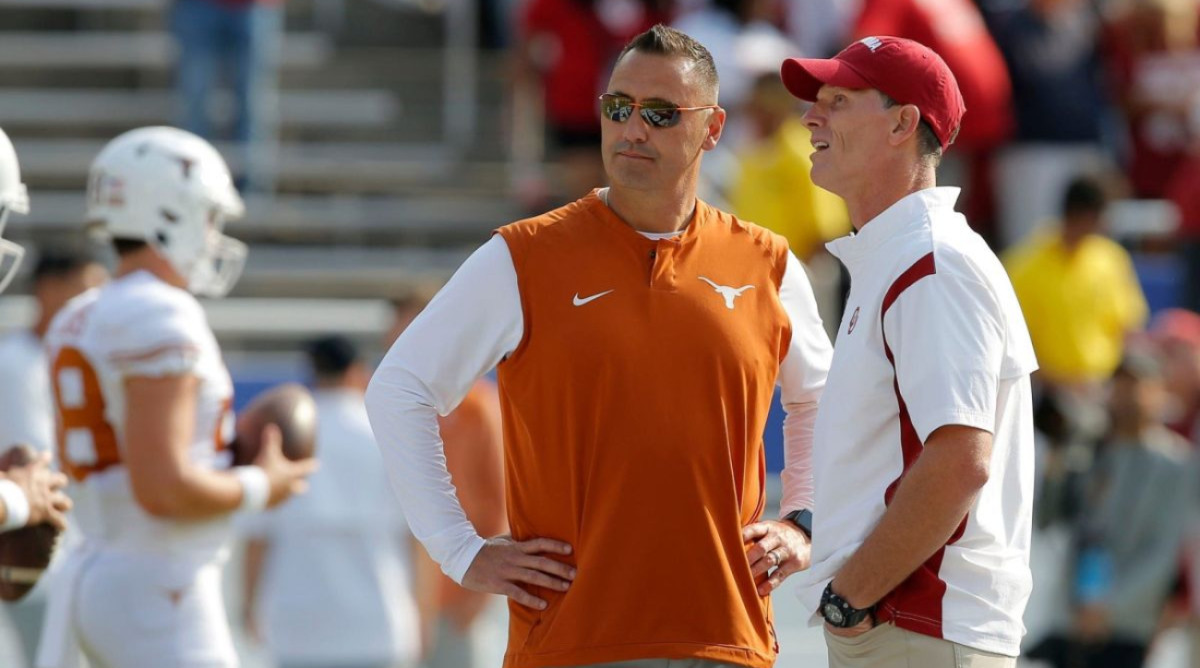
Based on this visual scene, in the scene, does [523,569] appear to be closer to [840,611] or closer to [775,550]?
→ [775,550]

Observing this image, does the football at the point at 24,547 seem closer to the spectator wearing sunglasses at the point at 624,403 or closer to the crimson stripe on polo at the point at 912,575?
the spectator wearing sunglasses at the point at 624,403

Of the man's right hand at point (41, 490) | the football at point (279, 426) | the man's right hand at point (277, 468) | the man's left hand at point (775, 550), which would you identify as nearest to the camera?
the man's left hand at point (775, 550)

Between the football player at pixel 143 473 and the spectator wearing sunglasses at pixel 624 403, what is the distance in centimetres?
86

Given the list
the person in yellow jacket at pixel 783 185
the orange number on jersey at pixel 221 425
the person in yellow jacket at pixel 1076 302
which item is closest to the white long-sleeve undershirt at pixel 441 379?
the orange number on jersey at pixel 221 425

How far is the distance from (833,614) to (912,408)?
43 cm

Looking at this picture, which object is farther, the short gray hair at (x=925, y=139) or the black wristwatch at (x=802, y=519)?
the black wristwatch at (x=802, y=519)

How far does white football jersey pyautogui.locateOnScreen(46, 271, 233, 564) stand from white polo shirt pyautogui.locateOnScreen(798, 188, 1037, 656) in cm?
169

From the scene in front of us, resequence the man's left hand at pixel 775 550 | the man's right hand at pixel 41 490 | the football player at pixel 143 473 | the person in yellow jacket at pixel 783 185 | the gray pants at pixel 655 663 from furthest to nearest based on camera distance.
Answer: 1. the person in yellow jacket at pixel 783 185
2. the football player at pixel 143 473
3. the man's right hand at pixel 41 490
4. the man's left hand at pixel 775 550
5. the gray pants at pixel 655 663

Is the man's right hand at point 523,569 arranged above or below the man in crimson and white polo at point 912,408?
below

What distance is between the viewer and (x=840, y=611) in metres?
3.73

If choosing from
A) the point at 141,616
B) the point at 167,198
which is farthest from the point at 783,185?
the point at 141,616

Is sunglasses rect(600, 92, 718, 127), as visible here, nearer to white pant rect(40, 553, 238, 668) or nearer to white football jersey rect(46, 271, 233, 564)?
white football jersey rect(46, 271, 233, 564)

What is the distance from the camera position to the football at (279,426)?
519 centimetres

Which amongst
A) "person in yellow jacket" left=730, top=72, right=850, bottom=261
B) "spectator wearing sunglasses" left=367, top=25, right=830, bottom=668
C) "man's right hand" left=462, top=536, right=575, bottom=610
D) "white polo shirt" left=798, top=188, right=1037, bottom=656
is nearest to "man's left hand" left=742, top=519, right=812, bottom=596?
"spectator wearing sunglasses" left=367, top=25, right=830, bottom=668
